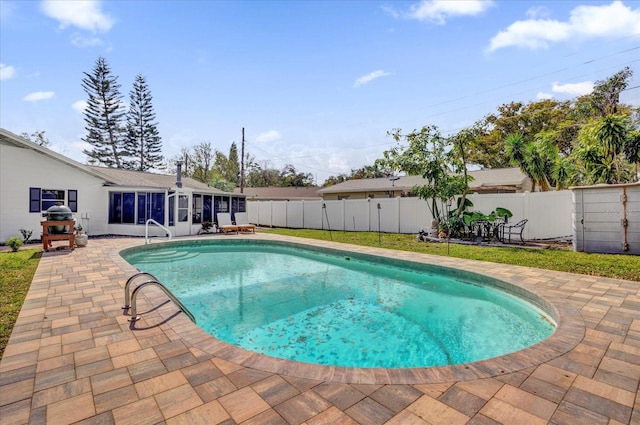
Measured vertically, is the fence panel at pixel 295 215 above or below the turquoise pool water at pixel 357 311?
above

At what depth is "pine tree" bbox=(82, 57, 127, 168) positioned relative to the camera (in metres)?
31.2

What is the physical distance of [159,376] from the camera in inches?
96.1

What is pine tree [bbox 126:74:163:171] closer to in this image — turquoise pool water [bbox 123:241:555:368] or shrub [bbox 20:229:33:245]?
shrub [bbox 20:229:33:245]

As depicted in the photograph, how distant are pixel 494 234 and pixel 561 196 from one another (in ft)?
8.76

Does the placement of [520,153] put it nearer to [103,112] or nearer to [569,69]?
[569,69]

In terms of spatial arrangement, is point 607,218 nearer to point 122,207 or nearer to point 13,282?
point 13,282

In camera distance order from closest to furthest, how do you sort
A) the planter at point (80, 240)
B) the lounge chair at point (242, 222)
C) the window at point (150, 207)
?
the planter at point (80, 240), the window at point (150, 207), the lounge chair at point (242, 222)

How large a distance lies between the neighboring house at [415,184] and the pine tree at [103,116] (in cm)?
2319

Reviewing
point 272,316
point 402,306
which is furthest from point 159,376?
point 402,306

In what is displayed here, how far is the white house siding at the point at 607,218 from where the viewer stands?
7.55 meters

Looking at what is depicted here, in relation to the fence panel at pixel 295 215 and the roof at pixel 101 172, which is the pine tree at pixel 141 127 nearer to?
the roof at pixel 101 172

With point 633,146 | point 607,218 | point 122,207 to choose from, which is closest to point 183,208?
point 122,207

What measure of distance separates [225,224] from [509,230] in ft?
37.5

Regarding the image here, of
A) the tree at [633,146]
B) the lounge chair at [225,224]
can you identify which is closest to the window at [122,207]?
the lounge chair at [225,224]
